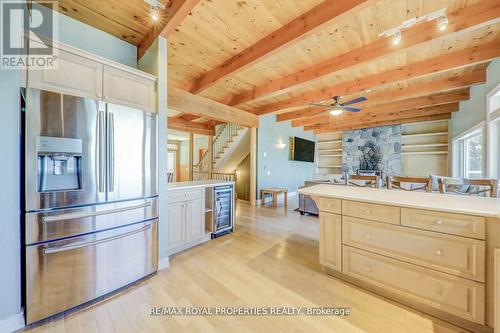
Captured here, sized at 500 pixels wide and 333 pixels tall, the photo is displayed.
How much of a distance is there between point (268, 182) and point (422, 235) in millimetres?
4960

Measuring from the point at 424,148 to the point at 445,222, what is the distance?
23.5 feet

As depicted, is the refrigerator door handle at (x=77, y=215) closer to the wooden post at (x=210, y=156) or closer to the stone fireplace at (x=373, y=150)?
the wooden post at (x=210, y=156)

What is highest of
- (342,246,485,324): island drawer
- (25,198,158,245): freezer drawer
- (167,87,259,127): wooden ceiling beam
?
(167,87,259,127): wooden ceiling beam

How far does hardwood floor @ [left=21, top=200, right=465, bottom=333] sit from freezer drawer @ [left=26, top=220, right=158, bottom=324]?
121mm

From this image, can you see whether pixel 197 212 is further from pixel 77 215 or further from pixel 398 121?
pixel 398 121

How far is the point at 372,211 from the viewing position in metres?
1.89

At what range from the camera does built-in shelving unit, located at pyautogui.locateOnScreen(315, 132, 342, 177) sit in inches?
352

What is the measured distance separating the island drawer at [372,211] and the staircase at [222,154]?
4.81m

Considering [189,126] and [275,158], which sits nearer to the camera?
[275,158]

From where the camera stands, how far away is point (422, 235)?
5.37 feet

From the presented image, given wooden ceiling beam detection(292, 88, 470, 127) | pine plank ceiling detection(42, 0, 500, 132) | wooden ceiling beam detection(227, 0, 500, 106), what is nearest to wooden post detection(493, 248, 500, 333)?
pine plank ceiling detection(42, 0, 500, 132)

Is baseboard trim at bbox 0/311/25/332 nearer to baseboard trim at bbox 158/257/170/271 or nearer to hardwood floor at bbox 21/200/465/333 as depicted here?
hardwood floor at bbox 21/200/465/333

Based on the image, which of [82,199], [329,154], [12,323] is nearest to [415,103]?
[329,154]

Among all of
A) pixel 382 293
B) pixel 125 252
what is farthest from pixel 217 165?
pixel 382 293
